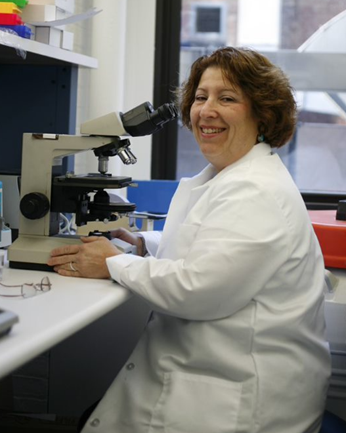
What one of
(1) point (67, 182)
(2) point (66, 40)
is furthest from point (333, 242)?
(2) point (66, 40)

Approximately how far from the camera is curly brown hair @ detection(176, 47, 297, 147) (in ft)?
5.35

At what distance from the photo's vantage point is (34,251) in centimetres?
164

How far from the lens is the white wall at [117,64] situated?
2.90 m

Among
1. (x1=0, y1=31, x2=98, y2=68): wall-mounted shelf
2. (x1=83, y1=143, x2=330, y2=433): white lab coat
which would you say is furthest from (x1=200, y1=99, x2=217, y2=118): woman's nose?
(x1=0, y1=31, x2=98, y2=68): wall-mounted shelf

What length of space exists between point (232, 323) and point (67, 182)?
523 mm

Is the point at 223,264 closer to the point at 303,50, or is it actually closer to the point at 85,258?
the point at 85,258

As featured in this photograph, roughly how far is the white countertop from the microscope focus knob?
0.44 feet

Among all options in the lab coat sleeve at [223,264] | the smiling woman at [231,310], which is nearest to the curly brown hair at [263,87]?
the smiling woman at [231,310]

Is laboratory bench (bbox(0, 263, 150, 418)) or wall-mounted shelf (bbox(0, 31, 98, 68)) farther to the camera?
laboratory bench (bbox(0, 263, 150, 418))

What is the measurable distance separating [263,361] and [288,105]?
0.62 metres

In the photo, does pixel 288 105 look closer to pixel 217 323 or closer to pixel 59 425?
pixel 217 323

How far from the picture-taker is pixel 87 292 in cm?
143

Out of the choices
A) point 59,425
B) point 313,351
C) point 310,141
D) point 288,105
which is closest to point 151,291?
point 313,351

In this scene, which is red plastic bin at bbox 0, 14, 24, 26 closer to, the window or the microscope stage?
the microscope stage
